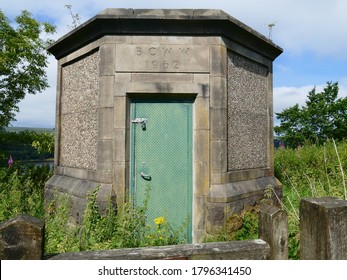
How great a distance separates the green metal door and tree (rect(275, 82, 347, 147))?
24664 millimetres

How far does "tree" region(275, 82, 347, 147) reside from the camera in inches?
1066

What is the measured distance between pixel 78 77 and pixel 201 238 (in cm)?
385

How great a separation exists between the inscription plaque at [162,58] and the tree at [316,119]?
2460 cm

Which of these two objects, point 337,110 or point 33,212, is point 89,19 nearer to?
point 33,212

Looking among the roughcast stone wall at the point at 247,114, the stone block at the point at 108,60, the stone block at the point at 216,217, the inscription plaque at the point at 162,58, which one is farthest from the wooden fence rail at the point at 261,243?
the stone block at the point at 108,60

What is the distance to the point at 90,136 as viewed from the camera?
16.9ft

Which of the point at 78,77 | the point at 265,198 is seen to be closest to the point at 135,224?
the point at 265,198

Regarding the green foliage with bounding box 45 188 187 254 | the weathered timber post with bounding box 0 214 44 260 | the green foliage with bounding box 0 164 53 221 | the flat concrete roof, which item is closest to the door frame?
the green foliage with bounding box 45 188 187 254

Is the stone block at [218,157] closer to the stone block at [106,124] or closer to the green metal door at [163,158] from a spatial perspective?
the green metal door at [163,158]

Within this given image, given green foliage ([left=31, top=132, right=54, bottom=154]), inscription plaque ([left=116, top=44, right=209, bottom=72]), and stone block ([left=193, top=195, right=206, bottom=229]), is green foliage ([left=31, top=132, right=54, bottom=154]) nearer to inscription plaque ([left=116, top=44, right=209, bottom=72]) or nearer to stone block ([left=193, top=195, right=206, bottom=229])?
inscription plaque ([left=116, top=44, right=209, bottom=72])

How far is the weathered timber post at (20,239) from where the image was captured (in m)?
1.81

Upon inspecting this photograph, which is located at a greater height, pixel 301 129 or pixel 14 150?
pixel 301 129

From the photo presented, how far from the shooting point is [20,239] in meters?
1.83
